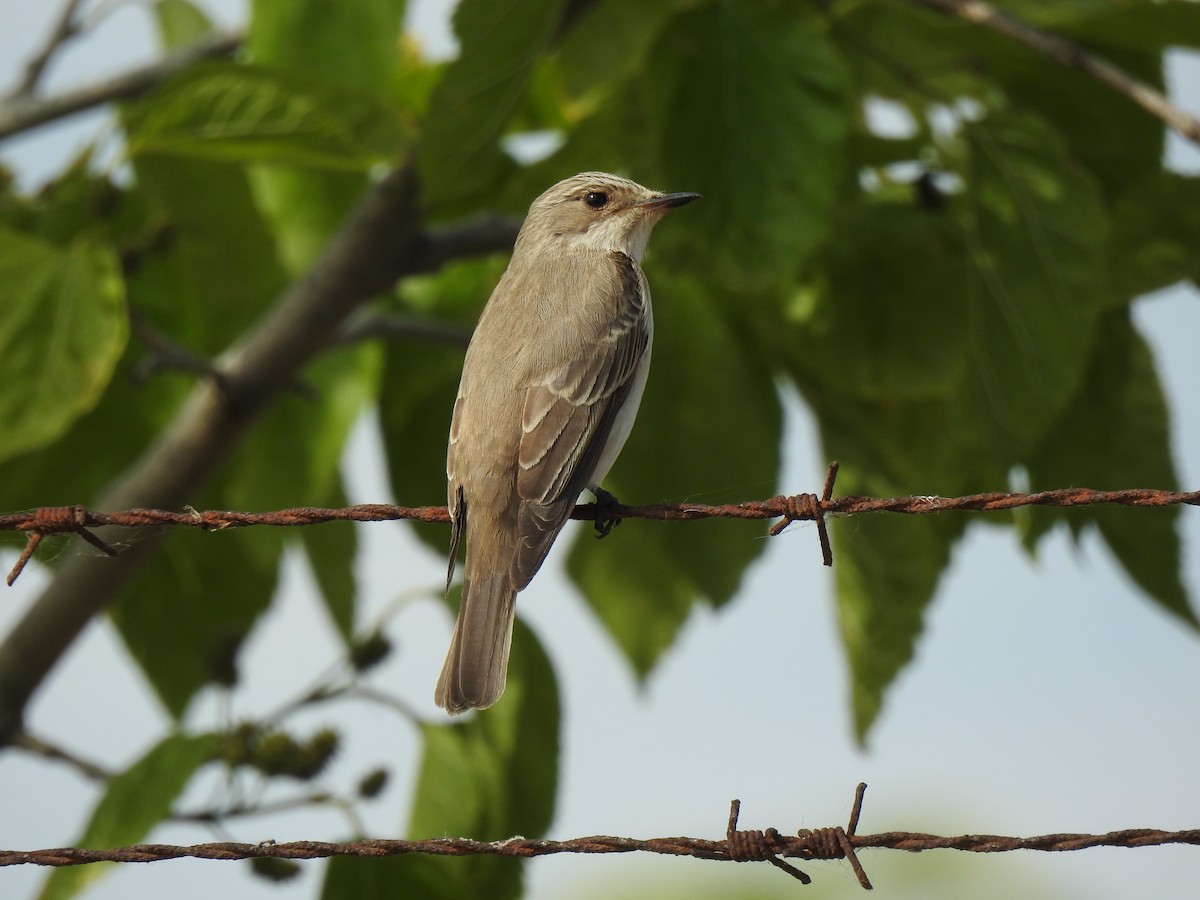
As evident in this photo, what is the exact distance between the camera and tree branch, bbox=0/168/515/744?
17.9ft

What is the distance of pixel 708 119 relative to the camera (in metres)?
4.74

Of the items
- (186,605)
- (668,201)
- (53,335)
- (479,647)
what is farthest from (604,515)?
(186,605)

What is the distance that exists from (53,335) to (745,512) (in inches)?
105

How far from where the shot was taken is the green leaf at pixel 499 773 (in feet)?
17.2

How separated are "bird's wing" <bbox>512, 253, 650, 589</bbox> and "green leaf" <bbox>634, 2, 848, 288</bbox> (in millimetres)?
401

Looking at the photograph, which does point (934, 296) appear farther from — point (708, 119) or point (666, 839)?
point (666, 839)

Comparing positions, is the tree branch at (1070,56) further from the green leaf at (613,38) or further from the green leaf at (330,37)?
the green leaf at (330,37)

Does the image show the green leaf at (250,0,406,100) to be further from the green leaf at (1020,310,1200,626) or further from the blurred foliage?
the green leaf at (1020,310,1200,626)

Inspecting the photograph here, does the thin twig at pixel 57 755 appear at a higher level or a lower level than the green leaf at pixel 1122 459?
lower

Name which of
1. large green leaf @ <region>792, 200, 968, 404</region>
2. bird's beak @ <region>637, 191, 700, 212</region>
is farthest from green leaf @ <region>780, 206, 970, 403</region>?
bird's beak @ <region>637, 191, 700, 212</region>

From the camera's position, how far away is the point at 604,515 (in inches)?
174

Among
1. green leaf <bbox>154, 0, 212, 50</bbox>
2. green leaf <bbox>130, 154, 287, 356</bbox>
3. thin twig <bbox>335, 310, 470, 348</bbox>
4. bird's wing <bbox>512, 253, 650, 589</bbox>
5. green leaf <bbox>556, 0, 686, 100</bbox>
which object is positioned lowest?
bird's wing <bbox>512, 253, 650, 589</bbox>

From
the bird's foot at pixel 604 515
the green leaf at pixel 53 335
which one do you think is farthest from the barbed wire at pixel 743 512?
the green leaf at pixel 53 335

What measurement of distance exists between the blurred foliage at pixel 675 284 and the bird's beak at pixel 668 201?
6cm
